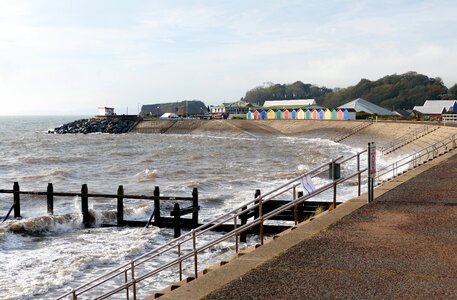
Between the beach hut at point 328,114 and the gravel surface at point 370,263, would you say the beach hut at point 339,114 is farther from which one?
the gravel surface at point 370,263

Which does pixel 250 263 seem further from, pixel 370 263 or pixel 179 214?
pixel 179 214

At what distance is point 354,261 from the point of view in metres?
8.88

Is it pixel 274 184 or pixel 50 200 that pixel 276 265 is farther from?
pixel 274 184

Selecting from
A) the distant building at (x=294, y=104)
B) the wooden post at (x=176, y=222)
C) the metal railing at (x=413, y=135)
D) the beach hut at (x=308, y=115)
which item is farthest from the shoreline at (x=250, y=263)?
the distant building at (x=294, y=104)

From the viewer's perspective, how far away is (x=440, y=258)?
354 inches

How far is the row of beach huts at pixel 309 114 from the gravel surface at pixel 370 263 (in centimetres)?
9498

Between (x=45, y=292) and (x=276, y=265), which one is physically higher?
(x=276, y=265)

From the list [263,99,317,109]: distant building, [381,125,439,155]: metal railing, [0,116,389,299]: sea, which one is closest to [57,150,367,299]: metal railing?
[0,116,389,299]: sea

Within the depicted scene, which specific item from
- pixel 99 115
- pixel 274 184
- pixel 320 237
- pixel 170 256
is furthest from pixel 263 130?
pixel 320 237

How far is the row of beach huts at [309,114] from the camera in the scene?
105938 millimetres

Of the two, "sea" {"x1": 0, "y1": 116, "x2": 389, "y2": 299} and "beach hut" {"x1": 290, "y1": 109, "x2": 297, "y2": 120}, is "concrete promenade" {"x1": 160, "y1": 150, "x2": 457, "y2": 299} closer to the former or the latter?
"sea" {"x1": 0, "y1": 116, "x2": 389, "y2": 299}

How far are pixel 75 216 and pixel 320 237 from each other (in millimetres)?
15608

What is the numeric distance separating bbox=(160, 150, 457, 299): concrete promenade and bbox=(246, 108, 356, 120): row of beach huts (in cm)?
9454

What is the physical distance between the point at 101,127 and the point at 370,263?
427 feet
